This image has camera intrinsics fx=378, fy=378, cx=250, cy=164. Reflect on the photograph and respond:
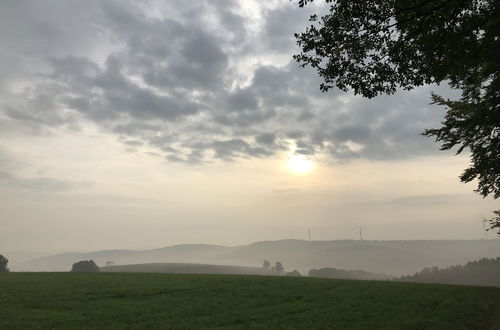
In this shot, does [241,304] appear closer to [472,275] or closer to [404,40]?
[404,40]

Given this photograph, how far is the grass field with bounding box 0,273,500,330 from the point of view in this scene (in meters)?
23.2

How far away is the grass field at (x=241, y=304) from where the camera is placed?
23.2 meters

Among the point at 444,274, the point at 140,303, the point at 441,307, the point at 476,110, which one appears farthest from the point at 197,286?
the point at 444,274

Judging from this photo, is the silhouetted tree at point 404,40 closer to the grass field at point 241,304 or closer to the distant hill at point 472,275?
the grass field at point 241,304

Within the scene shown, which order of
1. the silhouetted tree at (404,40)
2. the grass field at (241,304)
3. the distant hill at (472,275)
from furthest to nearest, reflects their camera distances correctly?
the distant hill at (472,275), the grass field at (241,304), the silhouetted tree at (404,40)

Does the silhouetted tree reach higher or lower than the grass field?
higher

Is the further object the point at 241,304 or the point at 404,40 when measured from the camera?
the point at 241,304

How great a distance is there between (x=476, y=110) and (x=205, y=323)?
2243cm

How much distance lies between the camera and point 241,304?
2911 centimetres

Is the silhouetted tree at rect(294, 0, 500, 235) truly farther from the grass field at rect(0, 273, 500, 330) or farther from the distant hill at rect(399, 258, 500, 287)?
the distant hill at rect(399, 258, 500, 287)

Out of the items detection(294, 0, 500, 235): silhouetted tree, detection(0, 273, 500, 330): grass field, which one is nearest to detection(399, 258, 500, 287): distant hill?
detection(0, 273, 500, 330): grass field

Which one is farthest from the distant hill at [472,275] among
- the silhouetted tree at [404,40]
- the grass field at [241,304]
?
the silhouetted tree at [404,40]

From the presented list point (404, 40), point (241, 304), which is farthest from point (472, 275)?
point (404, 40)

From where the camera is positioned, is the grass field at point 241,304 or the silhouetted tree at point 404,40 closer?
the silhouetted tree at point 404,40
